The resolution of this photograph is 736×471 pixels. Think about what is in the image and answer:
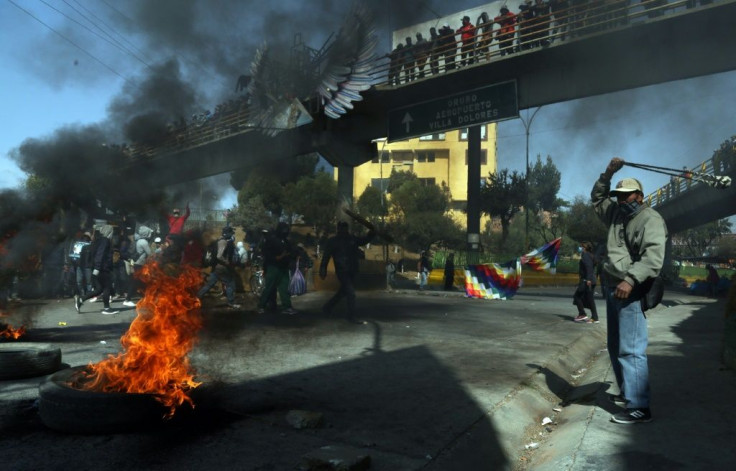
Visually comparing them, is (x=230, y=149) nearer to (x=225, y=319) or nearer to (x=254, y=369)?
(x=225, y=319)

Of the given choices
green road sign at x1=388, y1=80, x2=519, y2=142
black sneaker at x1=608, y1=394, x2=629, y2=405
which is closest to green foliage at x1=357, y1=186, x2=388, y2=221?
green road sign at x1=388, y1=80, x2=519, y2=142

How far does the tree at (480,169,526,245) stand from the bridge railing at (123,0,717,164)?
2872 cm

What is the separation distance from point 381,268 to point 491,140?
53.8m

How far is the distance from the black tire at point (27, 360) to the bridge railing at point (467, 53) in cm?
403

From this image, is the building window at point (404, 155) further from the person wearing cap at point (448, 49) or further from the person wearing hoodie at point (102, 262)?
the person wearing hoodie at point (102, 262)

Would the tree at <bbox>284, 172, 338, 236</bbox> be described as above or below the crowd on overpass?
below

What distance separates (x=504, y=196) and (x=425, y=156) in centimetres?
2535

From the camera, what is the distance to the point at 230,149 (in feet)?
38.8

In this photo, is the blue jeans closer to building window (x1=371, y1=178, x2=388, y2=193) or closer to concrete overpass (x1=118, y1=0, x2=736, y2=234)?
concrete overpass (x1=118, y1=0, x2=736, y2=234)

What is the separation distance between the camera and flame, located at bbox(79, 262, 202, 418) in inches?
146

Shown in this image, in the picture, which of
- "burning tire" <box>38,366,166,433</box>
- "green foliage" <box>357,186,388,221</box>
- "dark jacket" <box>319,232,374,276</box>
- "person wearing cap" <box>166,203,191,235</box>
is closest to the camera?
"burning tire" <box>38,366,166,433</box>

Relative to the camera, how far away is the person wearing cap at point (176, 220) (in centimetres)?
804

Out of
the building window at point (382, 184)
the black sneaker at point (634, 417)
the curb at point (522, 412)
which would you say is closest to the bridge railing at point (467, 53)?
the curb at point (522, 412)

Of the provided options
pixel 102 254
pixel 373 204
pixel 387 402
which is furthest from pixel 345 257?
pixel 373 204
